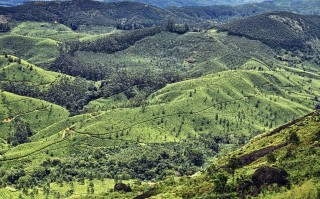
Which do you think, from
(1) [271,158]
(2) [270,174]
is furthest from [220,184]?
(1) [271,158]

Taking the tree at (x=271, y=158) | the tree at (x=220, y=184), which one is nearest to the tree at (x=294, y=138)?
the tree at (x=271, y=158)

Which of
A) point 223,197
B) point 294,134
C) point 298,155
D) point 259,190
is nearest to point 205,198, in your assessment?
point 223,197

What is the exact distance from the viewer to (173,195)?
128500 millimetres

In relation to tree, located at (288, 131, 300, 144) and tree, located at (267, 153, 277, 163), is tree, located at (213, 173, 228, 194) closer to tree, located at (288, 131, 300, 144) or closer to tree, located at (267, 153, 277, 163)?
tree, located at (267, 153, 277, 163)

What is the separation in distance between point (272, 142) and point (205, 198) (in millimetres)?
47129

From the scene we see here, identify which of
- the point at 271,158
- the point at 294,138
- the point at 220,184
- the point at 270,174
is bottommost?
the point at 220,184

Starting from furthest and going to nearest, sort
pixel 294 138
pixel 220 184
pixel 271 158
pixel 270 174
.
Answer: pixel 294 138 < pixel 271 158 < pixel 220 184 < pixel 270 174

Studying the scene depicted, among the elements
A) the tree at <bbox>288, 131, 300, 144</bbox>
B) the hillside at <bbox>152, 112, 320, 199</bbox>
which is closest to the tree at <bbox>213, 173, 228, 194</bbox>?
the hillside at <bbox>152, 112, 320, 199</bbox>

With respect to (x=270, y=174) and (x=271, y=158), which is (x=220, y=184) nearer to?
(x=270, y=174)

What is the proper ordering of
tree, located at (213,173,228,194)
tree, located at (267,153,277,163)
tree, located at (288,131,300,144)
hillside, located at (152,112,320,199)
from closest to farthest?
1. hillside, located at (152,112,320,199)
2. tree, located at (213,173,228,194)
3. tree, located at (267,153,277,163)
4. tree, located at (288,131,300,144)

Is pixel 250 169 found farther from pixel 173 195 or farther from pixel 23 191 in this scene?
pixel 23 191

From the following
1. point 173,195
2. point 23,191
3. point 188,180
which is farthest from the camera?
point 23,191

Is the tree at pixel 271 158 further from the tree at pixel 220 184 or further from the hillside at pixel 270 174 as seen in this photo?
the tree at pixel 220 184

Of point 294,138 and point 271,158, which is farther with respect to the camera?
point 294,138
